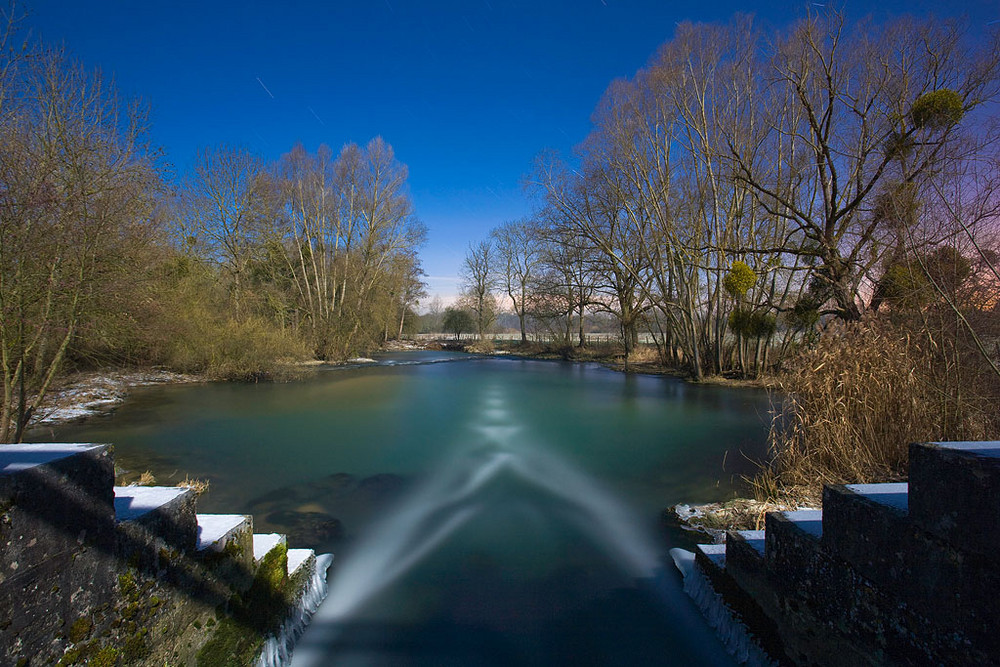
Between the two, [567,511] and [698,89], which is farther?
[698,89]

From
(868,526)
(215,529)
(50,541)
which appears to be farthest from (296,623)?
(868,526)

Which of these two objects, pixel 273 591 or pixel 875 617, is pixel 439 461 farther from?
pixel 875 617

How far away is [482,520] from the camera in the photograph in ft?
15.2

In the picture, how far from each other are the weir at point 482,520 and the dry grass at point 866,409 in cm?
161

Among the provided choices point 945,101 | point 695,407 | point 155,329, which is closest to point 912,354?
point 945,101

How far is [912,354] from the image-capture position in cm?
431

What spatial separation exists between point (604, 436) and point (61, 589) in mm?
7592

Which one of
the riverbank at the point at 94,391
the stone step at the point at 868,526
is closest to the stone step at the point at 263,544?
the stone step at the point at 868,526

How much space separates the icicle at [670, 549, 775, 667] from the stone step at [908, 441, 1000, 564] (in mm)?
1285

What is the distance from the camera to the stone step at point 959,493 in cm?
114

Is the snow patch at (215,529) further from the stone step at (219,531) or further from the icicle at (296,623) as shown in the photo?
the icicle at (296,623)

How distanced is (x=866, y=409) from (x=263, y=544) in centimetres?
502

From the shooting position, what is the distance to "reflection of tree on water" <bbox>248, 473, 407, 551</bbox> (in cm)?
420

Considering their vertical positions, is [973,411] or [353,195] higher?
[353,195]
